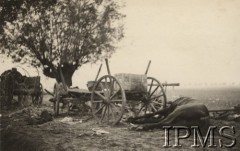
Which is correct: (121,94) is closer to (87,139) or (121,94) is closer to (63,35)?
(87,139)

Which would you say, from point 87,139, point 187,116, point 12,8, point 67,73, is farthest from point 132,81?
point 67,73

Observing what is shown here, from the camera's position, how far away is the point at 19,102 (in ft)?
50.4

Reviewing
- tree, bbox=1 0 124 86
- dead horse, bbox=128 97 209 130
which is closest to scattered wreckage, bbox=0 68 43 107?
tree, bbox=1 0 124 86

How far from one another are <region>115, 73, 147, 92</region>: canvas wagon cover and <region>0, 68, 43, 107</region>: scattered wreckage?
7.42 metres

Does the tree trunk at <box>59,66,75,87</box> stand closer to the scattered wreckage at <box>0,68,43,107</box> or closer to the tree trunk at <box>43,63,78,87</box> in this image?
the tree trunk at <box>43,63,78,87</box>

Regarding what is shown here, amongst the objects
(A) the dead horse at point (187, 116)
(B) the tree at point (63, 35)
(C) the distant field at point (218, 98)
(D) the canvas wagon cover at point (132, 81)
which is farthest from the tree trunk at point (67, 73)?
(A) the dead horse at point (187, 116)

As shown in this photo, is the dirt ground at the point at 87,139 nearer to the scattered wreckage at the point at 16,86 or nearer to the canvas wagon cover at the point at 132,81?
the canvas wagon cover at the point at 132,81

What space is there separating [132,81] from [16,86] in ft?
25.8

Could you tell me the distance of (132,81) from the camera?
8.93 meters

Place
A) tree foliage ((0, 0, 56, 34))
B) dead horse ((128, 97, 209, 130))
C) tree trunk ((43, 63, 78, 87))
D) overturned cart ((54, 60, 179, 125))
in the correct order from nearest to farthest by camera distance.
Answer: dead horse ((128, 97, 209, 130)) < overturned cart ((54, 60, 179, 125)) < tree foliage ((0, 0, 56, 34)) < tree trunk ((43, 63, 78, 87))

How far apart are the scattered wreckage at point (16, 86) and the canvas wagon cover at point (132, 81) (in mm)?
7416

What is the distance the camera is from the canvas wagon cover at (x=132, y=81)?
28.6ft

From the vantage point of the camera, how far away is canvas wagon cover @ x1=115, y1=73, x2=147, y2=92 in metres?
8.73

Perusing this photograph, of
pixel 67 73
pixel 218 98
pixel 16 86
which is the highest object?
pixel 67 73
